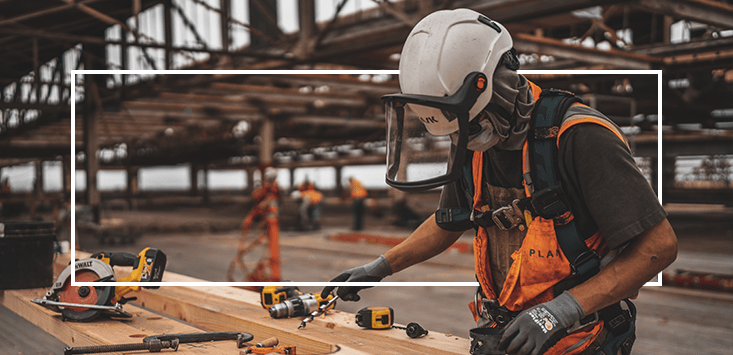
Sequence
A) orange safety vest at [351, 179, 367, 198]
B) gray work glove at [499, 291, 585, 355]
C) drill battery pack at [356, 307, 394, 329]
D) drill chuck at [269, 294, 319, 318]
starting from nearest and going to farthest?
gray work glove at [499, 291, 585, 355] → drill battery pack at [356, 307, 394, 329] → drill chuck at [269, 294, 319, 318] → orange safety vest at [351, 179, 367, 198]

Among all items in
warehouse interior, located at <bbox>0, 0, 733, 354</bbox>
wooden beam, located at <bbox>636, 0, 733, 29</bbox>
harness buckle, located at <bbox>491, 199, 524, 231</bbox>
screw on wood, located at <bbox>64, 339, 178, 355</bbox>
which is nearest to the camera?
harness buckle, located at <bbox>491, 199, 524, 231</bbox>

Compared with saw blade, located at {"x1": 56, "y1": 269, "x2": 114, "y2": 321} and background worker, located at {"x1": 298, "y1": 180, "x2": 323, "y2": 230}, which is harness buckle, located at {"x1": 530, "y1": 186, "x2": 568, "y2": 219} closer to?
saw blade, located at {"x1": 56, "y1": 269, "x2": 114, "y2": 321}

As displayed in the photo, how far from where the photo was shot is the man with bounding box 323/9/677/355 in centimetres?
155

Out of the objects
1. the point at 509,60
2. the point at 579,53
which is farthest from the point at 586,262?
the point at 579,53

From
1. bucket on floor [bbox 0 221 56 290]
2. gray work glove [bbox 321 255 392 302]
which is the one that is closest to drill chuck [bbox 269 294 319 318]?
gray work glove [bbox 321 255 392 302]

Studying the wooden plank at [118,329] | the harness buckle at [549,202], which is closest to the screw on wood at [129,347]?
the wooden plank at [118,329]

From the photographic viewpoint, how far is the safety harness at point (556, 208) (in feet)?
5.47

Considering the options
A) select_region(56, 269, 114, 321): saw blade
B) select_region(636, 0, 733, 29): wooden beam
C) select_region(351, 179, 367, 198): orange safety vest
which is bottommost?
select_region(351, 179, 367, 198): orange safety vest

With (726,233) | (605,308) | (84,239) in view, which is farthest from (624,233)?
(726,233)

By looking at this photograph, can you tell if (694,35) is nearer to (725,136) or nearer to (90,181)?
(725,136)

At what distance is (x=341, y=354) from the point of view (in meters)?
2.15

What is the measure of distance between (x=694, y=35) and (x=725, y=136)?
470 inches

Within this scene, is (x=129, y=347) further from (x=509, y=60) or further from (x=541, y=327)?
(x=509, y=60)

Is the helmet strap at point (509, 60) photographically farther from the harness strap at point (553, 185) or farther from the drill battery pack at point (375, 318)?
the drill battery pack at point (375, 318)
